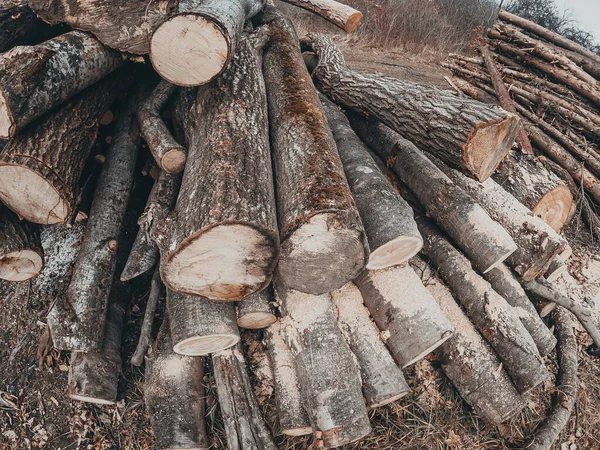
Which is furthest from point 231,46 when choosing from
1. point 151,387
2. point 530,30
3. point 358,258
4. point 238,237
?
point 530,30

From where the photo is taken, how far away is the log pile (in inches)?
84.7

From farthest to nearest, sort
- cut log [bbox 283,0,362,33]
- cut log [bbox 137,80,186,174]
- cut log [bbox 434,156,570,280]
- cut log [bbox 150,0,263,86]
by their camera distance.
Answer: cut log [bbox 283,0,362,33] → cut log [bbox 434,156,570,280] → cut log [bbox 137,80,186,174] → cut log [bbox 150,0,263,86]

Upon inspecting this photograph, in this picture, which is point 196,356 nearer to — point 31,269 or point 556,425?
point 31,269

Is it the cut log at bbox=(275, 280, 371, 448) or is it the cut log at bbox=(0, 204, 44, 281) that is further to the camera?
the cut log at bbox=(0, 204, 44, 281)

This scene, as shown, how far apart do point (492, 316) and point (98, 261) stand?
2570 millimetres

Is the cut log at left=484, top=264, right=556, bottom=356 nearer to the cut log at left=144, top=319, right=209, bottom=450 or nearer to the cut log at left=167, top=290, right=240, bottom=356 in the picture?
the cut log at left=167, top=290, right=240, bottom=356

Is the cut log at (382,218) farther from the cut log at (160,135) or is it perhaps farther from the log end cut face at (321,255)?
the cut log at (160,135)

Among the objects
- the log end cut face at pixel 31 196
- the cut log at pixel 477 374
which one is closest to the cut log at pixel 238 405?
the cut log at pixel 477 374

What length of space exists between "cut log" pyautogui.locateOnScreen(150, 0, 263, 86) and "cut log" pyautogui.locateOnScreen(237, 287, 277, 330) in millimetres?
1346

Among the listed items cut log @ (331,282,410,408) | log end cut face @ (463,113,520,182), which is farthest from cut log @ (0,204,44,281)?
log end cut face @ (463,113,520,182)

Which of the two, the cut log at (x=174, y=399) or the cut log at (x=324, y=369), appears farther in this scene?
the cut log at (x=174, y=399)

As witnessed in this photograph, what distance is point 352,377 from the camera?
2287mm

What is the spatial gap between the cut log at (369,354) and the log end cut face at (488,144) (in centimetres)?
116

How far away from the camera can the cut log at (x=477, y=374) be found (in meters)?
2.48
